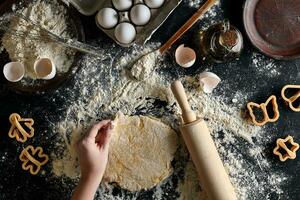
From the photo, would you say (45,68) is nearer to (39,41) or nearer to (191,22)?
(39,41)

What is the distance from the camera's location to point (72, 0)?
145cm

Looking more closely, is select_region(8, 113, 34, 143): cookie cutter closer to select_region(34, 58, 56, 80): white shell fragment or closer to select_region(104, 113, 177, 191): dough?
select_region(34, 58, 56, 80): white shell fragment

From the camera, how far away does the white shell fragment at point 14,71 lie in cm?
145

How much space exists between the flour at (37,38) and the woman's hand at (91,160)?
0.73ft

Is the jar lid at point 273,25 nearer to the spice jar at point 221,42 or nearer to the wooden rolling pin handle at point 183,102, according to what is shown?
the spice jar at point 221,42

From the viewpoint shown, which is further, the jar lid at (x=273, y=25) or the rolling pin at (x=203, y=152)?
the jar lid at (x=273, y=25)

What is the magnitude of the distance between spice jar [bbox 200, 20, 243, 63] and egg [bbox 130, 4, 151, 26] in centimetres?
18

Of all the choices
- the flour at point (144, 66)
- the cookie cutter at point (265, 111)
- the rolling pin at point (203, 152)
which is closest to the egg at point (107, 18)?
the flour at point (144, 66)

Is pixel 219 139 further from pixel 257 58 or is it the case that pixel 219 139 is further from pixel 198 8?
pixel 198 8

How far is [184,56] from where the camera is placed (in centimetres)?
149

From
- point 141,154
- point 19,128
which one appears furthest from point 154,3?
point 19,128

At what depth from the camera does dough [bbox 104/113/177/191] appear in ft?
4.82

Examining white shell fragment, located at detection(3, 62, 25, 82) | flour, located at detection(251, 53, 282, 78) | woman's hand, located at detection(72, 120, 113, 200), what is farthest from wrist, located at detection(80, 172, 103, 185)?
flour, located at detection(251, 53, 282, 78)

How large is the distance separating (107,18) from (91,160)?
0.42 m
